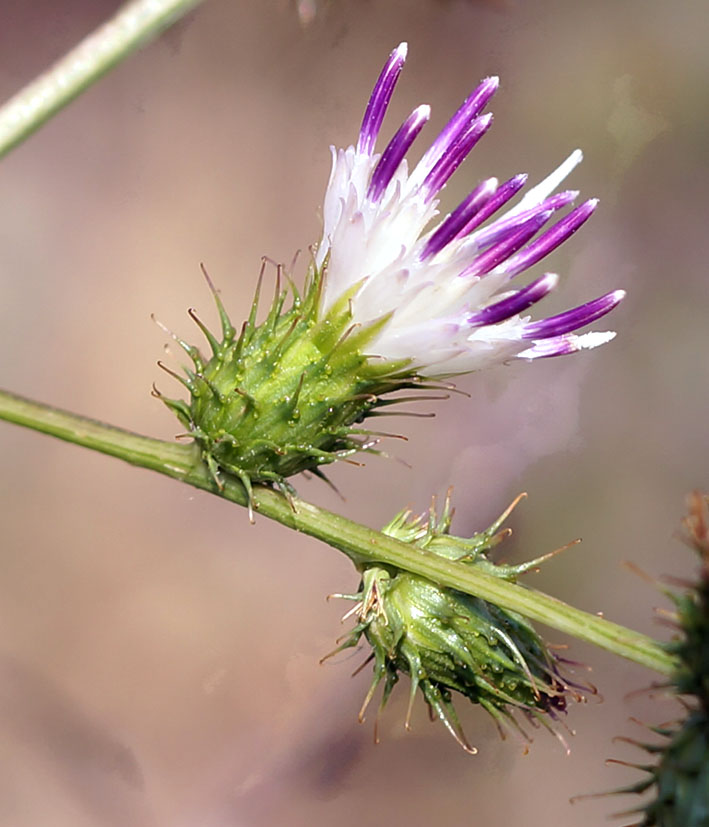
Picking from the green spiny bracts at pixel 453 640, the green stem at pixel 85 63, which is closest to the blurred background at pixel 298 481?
the green spiny bracts at pixel 453 640

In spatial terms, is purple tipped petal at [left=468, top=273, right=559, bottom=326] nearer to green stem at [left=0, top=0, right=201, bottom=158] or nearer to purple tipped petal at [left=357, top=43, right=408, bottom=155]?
purple tipped petal at [left=357, top=43, right=408, bottom=155]

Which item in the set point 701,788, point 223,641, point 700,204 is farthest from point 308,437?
point 700,204

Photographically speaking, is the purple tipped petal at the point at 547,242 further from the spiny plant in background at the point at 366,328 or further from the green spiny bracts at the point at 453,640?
the green spiny bracts at the point at 453,640

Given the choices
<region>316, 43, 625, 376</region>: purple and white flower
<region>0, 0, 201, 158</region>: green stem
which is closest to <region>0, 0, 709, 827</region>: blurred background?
<region>316, 43, 625, 376</region>: purple and white flower

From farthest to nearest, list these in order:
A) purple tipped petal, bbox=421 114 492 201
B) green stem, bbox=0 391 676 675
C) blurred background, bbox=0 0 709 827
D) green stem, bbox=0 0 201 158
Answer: blurred background, bbox=0 0 709 827 < purple tipped petal, bbox=421 114 492 201 < green stem, bbox=0 391 676 675 < green stem, bbox=0 0 201 158

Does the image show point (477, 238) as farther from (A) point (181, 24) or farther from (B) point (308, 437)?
(A) point (181, 24)

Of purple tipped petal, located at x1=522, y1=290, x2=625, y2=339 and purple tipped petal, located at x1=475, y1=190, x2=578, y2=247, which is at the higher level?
purple tipped petal, located at x1=475, y1=190, x2=578, y2=247
